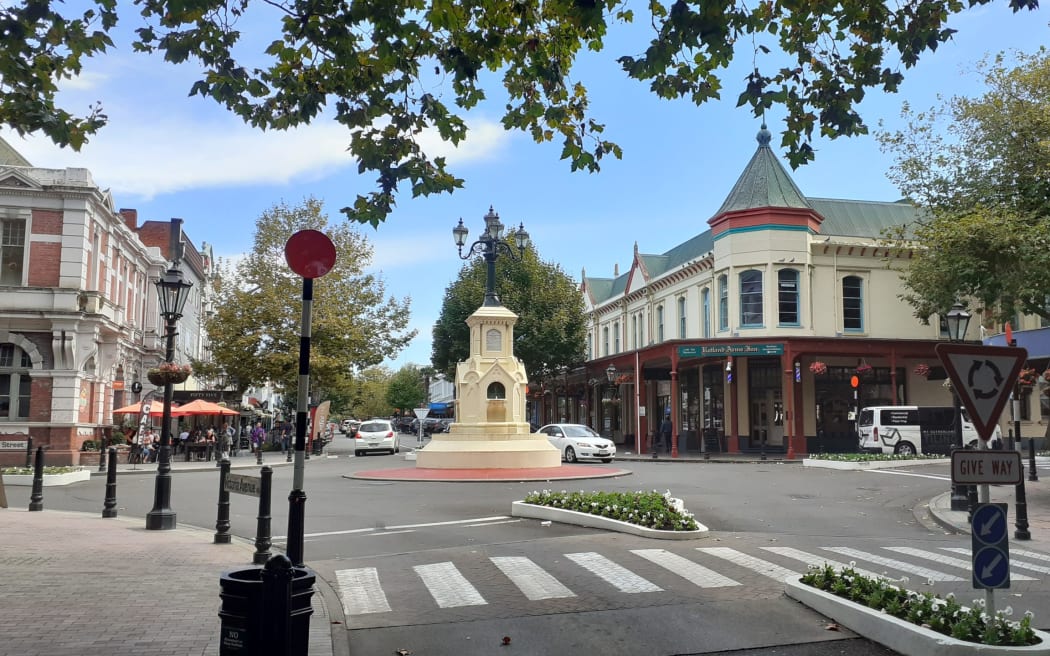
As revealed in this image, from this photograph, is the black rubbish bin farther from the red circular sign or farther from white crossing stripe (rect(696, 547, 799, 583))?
white crossing stripe (rect(696, 547, 799, 583))

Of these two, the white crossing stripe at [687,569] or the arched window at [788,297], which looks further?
the arched window at [788,297]

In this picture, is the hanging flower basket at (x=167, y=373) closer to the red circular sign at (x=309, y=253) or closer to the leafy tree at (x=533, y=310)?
the red circular sign at (x=309, y=253)

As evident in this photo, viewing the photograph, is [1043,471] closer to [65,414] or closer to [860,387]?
[860,387]

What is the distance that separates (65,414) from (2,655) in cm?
2633

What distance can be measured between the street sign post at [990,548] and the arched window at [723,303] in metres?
31.1

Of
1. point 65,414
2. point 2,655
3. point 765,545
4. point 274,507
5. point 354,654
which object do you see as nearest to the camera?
point 2,655

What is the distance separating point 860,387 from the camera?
36.1 metres

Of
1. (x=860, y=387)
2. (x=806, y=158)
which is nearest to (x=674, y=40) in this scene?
(x=806, y=158)

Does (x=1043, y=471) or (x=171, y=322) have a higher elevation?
(x=171, y=322)

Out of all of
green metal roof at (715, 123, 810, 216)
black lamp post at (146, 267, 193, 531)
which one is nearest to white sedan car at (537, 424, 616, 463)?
green metal roof at (715, 123, 810, 216)

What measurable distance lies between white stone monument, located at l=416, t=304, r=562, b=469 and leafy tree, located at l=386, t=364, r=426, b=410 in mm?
85998

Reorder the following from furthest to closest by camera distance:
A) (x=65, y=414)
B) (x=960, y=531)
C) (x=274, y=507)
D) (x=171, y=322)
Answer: (x=65, y=414) → (x=274, y=507) → (x=171, y=322) → (x=960, y=531)

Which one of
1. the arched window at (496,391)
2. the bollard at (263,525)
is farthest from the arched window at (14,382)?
the bollard at (263,525)

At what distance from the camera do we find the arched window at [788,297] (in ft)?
114
